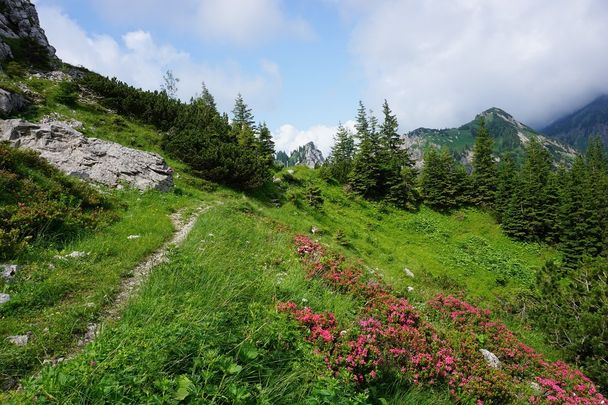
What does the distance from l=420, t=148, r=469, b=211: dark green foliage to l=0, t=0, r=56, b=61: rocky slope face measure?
46.6 m

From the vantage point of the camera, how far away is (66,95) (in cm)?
2655

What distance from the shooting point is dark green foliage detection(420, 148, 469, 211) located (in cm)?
4078

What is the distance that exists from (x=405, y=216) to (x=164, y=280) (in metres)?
33.5

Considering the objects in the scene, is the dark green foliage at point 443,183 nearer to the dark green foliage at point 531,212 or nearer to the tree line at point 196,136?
the dark green foliage at point 531,212

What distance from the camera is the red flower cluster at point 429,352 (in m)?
5.63

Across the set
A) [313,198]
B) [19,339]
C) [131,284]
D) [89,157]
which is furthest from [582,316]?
[89,157]

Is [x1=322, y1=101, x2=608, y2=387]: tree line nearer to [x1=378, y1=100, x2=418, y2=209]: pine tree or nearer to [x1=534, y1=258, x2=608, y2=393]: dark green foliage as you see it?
[x1=378, y1=100, x2=418, y2=209]: pine tree

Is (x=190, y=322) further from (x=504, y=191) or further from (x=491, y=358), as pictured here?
(x=504, y=191)

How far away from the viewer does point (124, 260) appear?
828 centimetres

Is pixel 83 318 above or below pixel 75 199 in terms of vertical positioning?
below

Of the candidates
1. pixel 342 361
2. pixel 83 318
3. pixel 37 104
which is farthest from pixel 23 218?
pixel 37 104

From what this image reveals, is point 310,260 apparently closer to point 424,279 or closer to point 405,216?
point 424,279

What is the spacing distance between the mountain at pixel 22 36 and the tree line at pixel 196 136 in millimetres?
6896

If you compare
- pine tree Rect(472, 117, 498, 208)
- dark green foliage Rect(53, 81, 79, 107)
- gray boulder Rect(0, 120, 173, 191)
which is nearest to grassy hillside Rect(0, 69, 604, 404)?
gray boulder Rect(0, 120, 173, 191)
